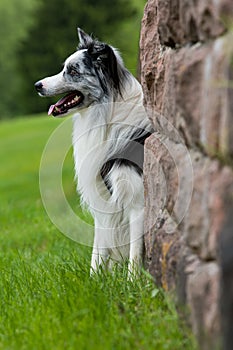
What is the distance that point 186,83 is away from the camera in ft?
9.42

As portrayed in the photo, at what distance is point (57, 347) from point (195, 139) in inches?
41.2

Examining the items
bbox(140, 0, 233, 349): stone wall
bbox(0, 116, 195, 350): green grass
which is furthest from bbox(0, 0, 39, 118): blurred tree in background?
bbox(140, 0, 233, 349): stone wall

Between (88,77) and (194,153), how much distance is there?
2.15m

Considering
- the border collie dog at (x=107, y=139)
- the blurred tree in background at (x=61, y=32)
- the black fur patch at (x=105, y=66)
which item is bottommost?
the border collie dog at (x=107, y=139)

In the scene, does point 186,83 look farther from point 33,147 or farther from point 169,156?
point 33,147

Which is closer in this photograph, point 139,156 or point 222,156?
point 222,156

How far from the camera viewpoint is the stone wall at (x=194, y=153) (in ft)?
8.14

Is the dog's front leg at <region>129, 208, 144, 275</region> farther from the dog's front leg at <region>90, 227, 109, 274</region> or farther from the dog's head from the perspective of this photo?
the dog's head

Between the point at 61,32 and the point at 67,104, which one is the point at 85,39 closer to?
the point at 67,104

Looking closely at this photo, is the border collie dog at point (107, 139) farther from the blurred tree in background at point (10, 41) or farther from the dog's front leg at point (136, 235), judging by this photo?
the blurred tree in background at point (10, 41)

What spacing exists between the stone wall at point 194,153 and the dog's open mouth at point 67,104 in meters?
1.27

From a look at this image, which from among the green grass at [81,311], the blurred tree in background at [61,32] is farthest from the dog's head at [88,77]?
the blurred tree in background at [61,32]

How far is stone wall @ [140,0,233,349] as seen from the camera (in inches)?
97.7

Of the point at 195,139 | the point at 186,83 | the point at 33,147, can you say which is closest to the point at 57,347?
the point at 195,139
